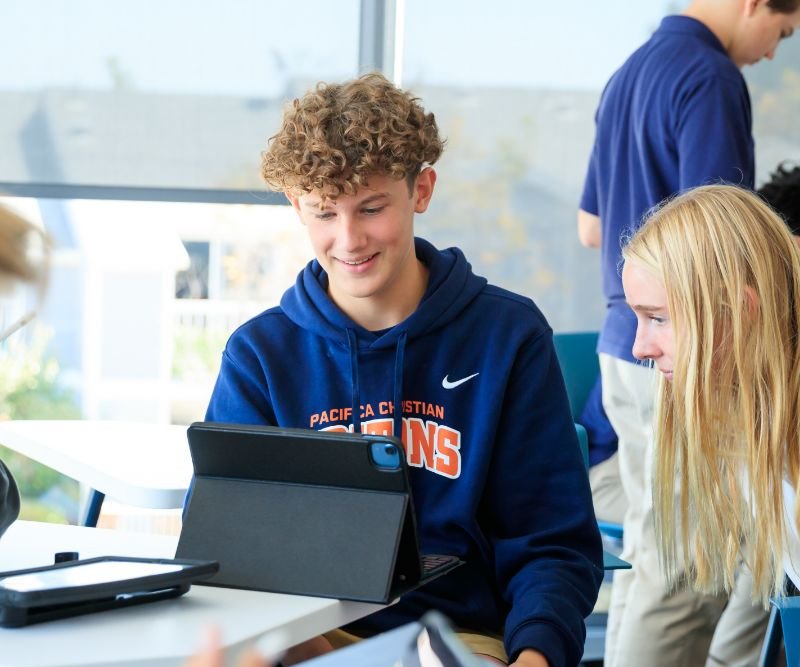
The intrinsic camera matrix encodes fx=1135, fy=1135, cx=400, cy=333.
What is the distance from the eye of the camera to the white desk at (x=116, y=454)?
1738 mm

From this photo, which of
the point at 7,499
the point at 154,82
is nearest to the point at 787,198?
the point at 154,82

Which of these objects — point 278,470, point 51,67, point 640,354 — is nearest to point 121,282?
point 51,67

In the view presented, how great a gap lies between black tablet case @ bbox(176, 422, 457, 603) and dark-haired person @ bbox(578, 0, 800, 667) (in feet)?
3.85

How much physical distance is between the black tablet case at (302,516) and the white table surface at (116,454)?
50 cm

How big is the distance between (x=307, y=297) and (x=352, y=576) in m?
0.62

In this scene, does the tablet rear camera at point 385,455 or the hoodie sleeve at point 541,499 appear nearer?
the tablet rear camera at point 385,455

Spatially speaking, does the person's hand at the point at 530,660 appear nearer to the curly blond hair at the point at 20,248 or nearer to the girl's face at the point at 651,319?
the girl's face at the point at 651,319

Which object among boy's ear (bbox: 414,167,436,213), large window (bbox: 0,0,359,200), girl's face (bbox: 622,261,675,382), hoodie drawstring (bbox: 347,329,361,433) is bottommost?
hoodie drawstring (bbox: 347,329,361,433)

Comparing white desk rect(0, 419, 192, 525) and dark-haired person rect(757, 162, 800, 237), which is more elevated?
dark-haired person rect(757, 162, 800, 237)

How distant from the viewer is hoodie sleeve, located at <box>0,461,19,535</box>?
1.24 meters

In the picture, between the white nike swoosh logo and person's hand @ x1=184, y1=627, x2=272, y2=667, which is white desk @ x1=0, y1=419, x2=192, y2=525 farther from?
person's hand @ x1=184, y1=627, x2=272, y2=667

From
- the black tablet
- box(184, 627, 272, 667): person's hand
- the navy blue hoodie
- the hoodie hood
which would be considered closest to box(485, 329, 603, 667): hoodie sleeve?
the navy blue hoodie

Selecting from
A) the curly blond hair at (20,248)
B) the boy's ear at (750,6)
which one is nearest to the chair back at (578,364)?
the boy's ear at (750,6)

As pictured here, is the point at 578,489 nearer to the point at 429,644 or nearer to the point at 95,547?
the point at 95,547
